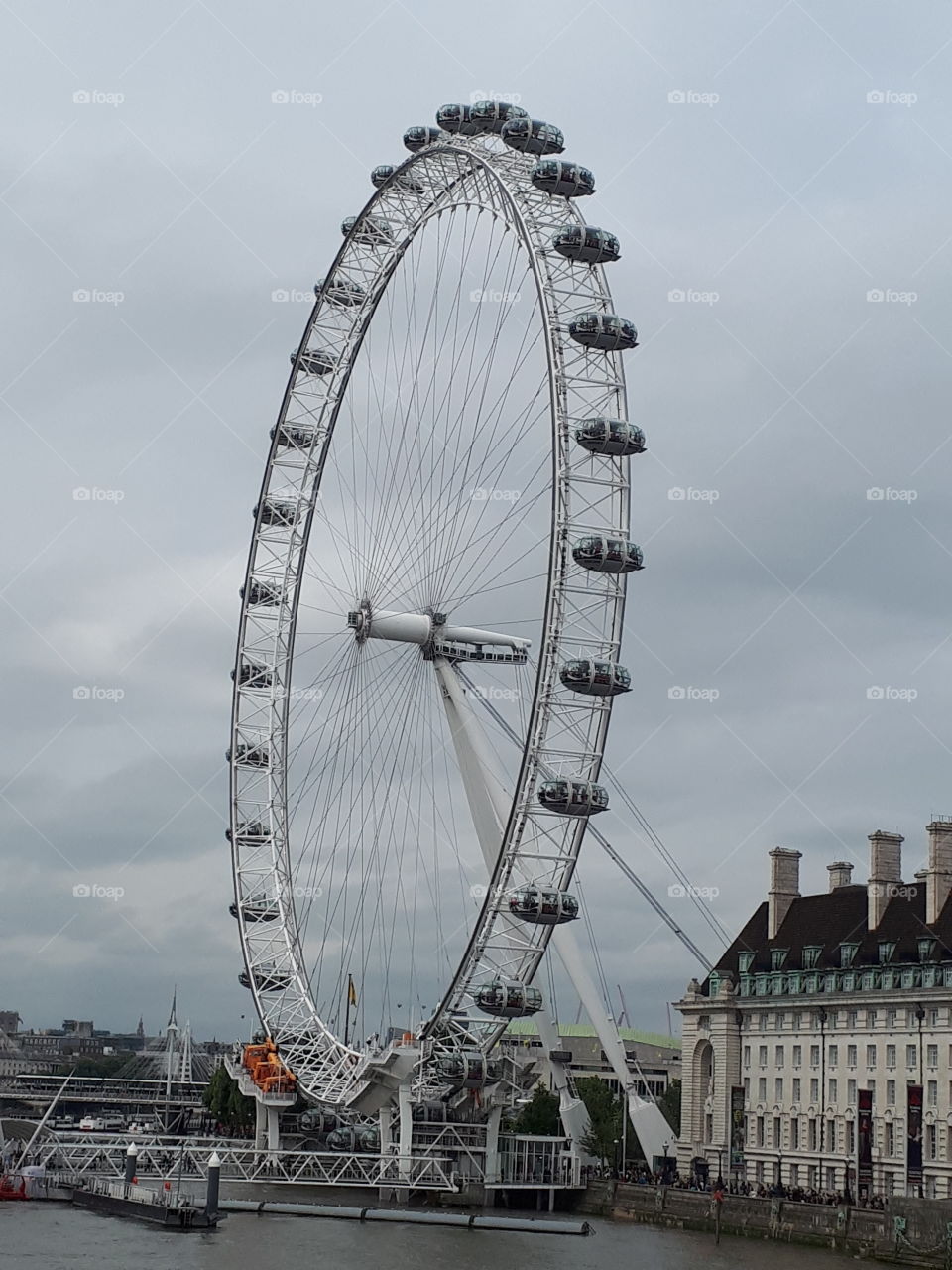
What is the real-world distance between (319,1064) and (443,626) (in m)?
20.1

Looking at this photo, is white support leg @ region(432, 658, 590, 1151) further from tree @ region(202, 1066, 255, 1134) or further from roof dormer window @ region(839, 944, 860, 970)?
tree @ region(202, 1066, 255, 1134)

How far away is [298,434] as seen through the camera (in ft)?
236

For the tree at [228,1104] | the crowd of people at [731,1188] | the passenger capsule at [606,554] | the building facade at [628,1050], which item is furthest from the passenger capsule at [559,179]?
the building facade at [628,1050]

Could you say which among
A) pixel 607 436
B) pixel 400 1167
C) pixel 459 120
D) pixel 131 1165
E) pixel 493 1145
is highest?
pixel 459 120

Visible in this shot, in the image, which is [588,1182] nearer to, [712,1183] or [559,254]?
[712,1183]

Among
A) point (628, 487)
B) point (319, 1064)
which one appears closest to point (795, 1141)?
point (319, 1064)

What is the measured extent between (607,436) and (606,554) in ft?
12.1

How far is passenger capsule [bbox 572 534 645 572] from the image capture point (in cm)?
5594

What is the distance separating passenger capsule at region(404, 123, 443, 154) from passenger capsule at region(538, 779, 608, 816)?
2304 cm

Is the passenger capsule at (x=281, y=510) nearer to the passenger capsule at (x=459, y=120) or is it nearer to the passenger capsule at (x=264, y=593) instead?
the passenger capsule at (x=264, y=593)

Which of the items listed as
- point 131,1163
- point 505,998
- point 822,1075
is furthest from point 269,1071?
point 822,1075

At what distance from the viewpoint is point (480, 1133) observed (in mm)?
64000

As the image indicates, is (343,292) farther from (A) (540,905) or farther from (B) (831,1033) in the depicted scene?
(B) (831,1033)

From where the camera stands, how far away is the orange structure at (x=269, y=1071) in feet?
235
